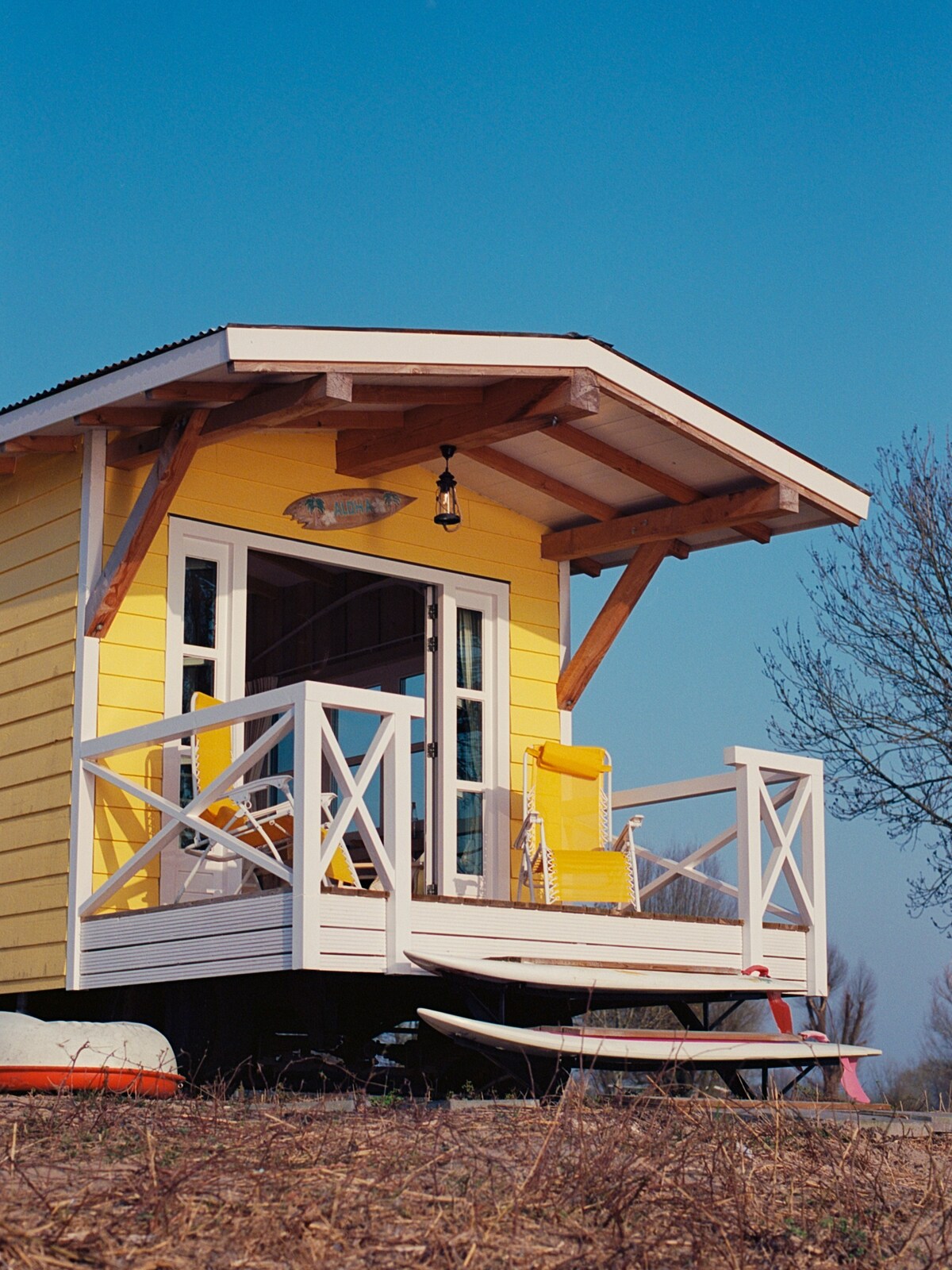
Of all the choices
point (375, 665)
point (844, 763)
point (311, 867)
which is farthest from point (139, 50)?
point (311, 867)

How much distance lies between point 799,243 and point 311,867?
17.1 meters

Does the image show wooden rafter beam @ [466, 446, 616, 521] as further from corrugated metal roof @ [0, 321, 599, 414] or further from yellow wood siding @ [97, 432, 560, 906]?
corrugated metal roof @ [0, 321, 599, 414]

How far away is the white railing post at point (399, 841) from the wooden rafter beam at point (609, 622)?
2.73 metres

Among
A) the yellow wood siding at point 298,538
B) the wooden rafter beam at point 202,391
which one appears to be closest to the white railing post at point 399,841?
the yellow wood siding at point 298,538

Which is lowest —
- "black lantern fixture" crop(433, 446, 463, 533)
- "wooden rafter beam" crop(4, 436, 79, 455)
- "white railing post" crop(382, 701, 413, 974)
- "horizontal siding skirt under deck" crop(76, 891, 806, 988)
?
"horizontal siding skirt under deck" crop(76, 891, 806, 988)

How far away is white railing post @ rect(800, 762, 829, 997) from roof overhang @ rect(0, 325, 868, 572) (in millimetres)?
1467

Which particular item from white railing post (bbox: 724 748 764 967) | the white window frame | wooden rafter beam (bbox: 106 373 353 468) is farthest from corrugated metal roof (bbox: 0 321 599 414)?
white railing post (bbox: 724 748 764 967)

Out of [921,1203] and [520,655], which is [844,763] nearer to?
[520,655]

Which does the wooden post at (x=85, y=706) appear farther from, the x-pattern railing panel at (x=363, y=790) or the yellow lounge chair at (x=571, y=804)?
the yellow lounge chair at (x=571, y=804)

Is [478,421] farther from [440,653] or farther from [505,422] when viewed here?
[440,653]

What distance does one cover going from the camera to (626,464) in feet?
28.3

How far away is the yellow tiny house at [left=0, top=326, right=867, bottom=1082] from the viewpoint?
6.84 m

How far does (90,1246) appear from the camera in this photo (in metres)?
3.65

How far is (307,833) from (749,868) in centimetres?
247
